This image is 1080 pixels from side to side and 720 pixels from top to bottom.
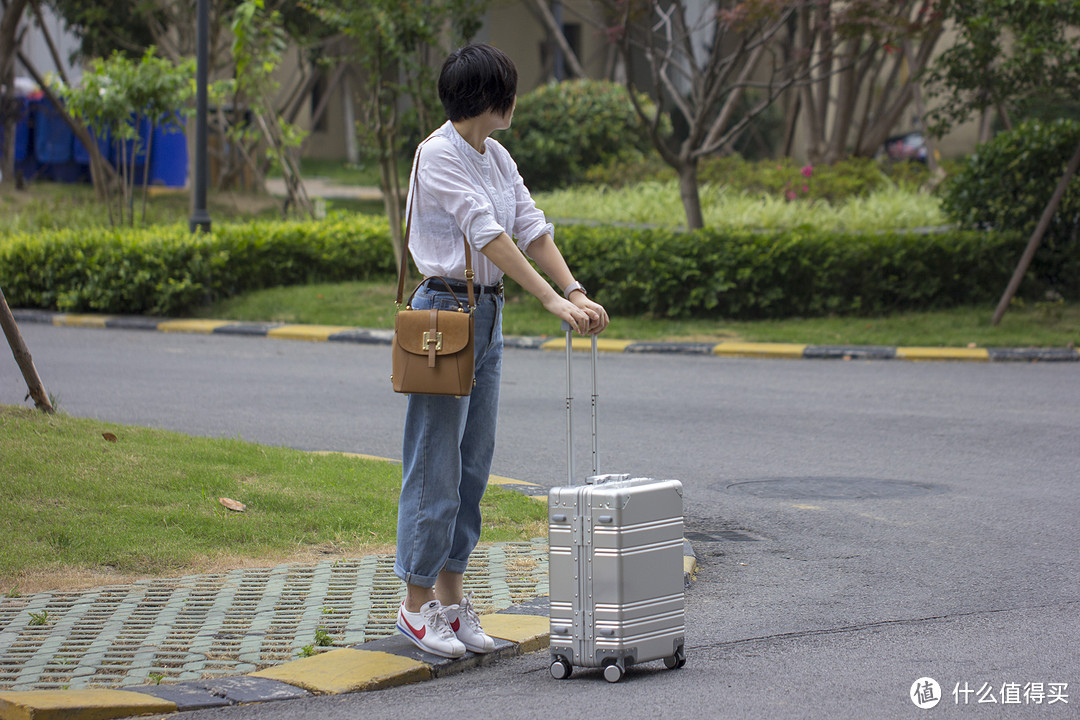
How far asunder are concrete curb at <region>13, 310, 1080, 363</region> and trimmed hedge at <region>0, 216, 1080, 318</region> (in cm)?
46

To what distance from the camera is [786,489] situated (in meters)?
6.77

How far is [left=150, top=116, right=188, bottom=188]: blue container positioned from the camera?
1127 inches

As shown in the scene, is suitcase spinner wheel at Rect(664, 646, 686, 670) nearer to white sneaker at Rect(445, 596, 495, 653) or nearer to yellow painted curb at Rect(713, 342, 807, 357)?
white sneaker at Rect(445, 596, 495, 653)

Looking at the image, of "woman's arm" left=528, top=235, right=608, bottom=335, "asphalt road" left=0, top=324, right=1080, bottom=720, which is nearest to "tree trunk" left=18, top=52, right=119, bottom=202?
"asphalt road" left=0, top=324, right=1080, bottom=720

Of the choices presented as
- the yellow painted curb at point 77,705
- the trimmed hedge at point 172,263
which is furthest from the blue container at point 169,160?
the yellow painted curb at point 77,705

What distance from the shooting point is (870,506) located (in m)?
6.35

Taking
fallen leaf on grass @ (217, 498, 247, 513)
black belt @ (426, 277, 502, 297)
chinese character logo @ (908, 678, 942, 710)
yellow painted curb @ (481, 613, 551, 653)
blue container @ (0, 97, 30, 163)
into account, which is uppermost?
blue container @ (0, 97, 30, 163)

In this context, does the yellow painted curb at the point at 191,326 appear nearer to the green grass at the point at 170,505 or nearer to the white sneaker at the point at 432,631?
the green grass at the point at 170,505

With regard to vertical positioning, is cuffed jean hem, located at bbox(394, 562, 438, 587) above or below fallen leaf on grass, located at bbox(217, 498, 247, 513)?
above

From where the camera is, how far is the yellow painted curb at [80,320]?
1525cm

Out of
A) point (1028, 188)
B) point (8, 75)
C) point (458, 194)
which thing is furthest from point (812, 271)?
point (8, 75)

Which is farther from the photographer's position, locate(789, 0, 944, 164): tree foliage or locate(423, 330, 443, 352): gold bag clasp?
locate(789, 0, 944, 164): tree foliage

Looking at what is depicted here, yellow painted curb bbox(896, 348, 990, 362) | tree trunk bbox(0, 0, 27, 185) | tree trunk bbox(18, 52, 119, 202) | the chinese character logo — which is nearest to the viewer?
the chinese character logo

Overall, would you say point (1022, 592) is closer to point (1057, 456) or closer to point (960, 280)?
point (1057, 456)
